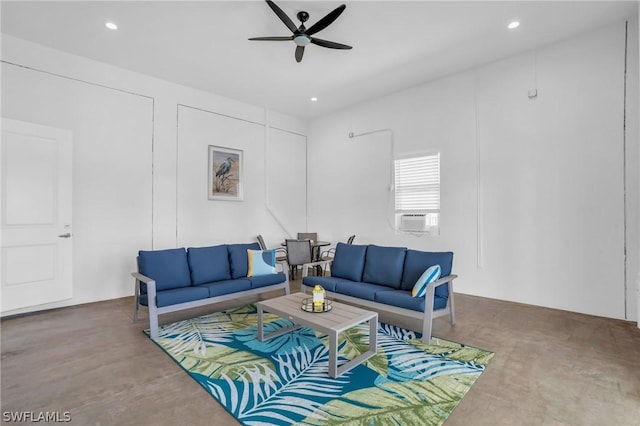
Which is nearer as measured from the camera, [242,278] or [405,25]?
[405,25]

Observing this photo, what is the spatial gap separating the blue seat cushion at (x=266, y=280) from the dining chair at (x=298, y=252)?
4.01 feet

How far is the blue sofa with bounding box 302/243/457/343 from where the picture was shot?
321cm

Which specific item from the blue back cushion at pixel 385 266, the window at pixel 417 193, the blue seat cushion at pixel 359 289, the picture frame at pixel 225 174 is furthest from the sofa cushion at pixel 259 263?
the window at pixel 417 193

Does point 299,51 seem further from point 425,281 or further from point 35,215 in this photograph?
point 35,215

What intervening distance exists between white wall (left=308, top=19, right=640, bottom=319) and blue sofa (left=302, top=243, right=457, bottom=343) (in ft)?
5.14

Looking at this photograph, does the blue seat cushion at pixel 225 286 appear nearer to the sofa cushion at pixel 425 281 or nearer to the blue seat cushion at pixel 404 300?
the blue seat cushion at pixel 404 300

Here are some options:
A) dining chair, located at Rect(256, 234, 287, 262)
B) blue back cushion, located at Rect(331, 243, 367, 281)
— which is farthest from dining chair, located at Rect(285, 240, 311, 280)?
blue back cushion, located at Rect(331, 243, 367, 281)

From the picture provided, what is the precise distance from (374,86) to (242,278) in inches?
158

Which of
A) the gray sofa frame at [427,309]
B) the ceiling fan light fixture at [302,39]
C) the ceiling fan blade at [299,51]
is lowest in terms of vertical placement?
the gray sofa frame at [427,309]

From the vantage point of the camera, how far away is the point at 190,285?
12.9 feet

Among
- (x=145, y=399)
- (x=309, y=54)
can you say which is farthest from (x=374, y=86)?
(x=145, y=399)

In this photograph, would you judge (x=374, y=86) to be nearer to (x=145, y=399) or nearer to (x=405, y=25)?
(x=405, y=25)

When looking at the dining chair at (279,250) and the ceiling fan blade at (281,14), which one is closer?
the ceiling fan blade at (281,14)

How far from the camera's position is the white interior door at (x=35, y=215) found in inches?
150
